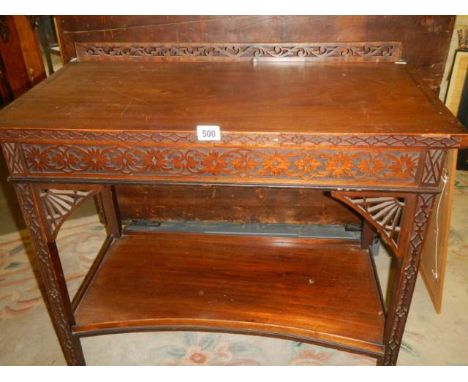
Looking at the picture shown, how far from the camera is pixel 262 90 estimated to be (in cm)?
108

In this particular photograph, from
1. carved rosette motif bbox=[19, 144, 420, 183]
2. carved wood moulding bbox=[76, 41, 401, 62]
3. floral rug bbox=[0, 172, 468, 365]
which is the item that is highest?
carved wood moulding bbox=[76, 41, 401, 62]

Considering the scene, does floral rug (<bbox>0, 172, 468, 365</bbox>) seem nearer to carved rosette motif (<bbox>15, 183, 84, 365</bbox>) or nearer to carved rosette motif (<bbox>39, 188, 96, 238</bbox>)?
carved rosette motif (<bbox>15, 183, 84, 365</bbox>)

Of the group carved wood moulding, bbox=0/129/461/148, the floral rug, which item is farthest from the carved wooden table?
the floral rug

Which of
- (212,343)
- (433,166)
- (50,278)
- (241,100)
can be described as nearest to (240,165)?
(241,100)

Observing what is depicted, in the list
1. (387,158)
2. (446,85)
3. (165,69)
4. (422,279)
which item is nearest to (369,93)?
(387,158)

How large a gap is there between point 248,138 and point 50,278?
2.37 feet

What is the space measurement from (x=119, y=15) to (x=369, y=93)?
90cm

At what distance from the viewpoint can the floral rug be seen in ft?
4.56

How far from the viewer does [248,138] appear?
87cm

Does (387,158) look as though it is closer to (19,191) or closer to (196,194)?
(19,191)

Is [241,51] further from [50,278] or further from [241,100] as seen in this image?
[50,278]

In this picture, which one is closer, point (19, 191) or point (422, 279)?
point (19, 191)

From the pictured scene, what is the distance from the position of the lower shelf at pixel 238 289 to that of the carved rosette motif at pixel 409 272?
0.05 m

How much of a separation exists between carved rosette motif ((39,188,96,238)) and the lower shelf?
15.7 inches
